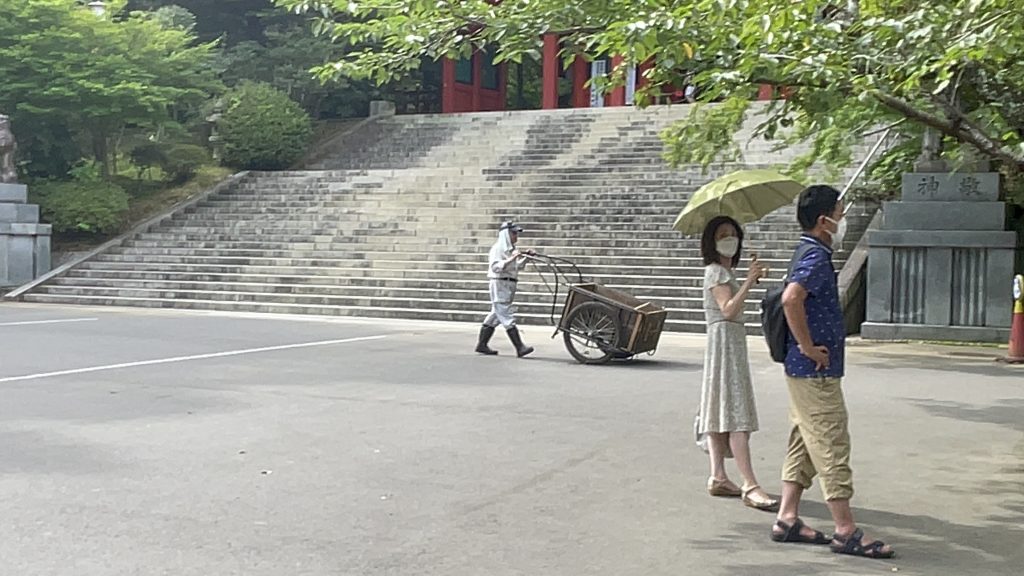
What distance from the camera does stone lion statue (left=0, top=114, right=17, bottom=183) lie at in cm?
2289

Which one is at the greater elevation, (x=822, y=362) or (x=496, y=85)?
(x=496, y=85)

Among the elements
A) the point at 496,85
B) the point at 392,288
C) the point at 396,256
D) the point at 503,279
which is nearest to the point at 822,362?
the point at 503,279

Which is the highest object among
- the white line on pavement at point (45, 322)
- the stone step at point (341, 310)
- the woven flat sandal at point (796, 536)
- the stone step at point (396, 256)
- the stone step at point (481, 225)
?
the stone step at point (481, 225)

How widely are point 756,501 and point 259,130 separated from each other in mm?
23477

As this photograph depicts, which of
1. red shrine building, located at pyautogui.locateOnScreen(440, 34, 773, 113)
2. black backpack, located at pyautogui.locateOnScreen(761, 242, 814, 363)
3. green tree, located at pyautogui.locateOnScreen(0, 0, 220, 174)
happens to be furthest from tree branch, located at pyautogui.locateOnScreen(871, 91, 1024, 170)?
red shrine building, located at pyautogui.locateOnScreen(440, 34, 773, 113)

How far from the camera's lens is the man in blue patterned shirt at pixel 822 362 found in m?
4.89

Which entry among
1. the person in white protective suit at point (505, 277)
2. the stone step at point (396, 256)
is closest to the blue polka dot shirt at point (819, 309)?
the person in white protective suit at point (505, 277)

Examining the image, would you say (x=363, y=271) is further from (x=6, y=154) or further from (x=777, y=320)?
(x=777, y=320)

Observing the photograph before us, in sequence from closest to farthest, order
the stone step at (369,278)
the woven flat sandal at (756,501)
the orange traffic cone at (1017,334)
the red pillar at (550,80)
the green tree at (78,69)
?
the woven flat sandal at (756,501) → the orange traffic cone at (1017,334) → the stone step at (369,278) → the green tree at (78,69) → the red pillar at (550,80)

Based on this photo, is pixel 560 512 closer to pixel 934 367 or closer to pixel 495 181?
pixel 934 367

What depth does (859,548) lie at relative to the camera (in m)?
4.92

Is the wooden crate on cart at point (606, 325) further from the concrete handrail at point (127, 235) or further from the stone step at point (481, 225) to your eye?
the concrete handrail at point (127, 235)

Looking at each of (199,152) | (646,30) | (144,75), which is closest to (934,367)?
(646,30)

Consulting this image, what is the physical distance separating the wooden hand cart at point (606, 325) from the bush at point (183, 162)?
→ 1750 cm
